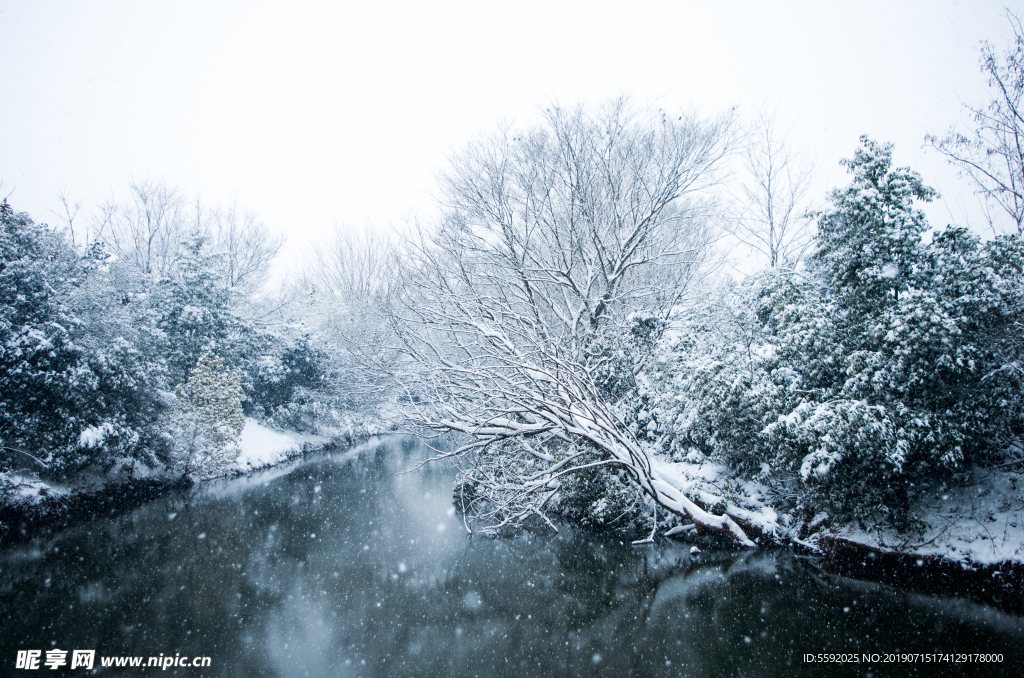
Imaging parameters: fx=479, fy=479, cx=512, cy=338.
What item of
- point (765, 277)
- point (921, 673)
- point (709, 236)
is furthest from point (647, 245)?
point (921, 673)

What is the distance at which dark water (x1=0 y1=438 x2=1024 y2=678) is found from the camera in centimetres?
486

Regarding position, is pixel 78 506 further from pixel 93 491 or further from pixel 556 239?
pixel 556 239

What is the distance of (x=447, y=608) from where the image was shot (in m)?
6.16

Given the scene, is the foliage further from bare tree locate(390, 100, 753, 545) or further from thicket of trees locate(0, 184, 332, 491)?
thicket of trees locate(0, 184, 332, 491)

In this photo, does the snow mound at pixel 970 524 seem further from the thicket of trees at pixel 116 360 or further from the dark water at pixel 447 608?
the thicket of trees at pixel 116 360

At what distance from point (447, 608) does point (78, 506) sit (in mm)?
9337

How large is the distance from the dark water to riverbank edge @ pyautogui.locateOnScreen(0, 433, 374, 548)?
1.83 feet

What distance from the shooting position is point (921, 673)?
14.8 ft

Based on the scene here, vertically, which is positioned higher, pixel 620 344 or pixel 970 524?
pixel 620 344

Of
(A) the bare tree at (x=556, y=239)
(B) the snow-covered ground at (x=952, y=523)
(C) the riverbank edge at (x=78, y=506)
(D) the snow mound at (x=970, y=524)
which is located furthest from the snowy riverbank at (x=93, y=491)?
(D) the snow mound at (x=970, y=524)

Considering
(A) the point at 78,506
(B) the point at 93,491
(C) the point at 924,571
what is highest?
(B) the point at 93,491

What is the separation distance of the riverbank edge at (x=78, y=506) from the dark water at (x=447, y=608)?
1.83 feet

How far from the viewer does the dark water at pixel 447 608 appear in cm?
486

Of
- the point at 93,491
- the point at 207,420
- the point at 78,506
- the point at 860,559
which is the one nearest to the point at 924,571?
the point at 860,559
